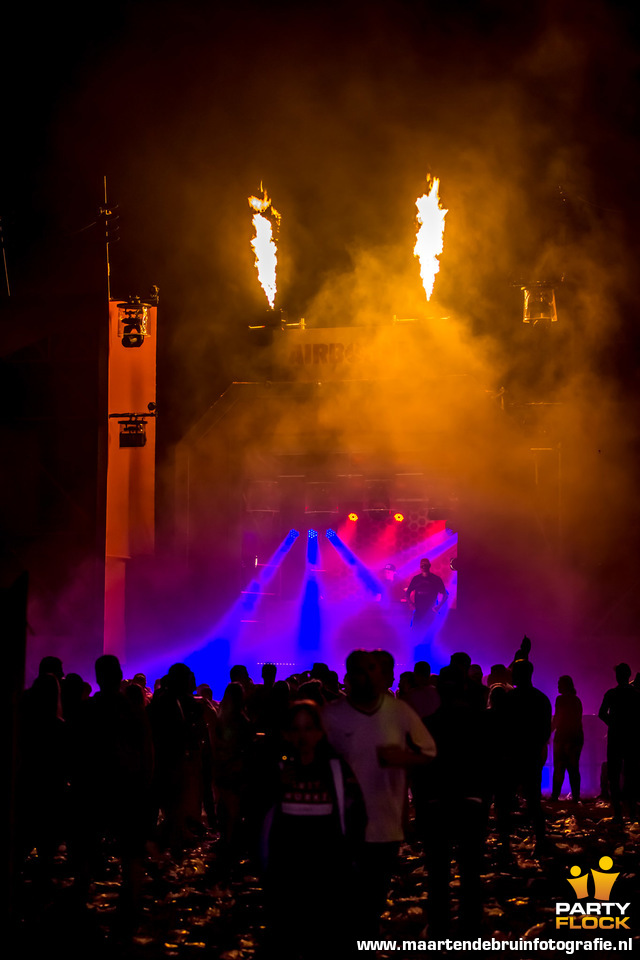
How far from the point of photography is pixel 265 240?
16234 mm

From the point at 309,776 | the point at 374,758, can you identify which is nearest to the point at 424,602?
the point at 374,758

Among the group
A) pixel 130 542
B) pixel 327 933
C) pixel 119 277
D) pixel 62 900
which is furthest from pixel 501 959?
pixel 119 277

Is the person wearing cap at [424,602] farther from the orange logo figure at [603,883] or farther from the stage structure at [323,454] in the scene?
the orange logo figure at [603,883]

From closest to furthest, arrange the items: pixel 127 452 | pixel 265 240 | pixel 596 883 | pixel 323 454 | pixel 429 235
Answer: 1. pixel 596 883
2. pixel 429 235
3. pixel 265 240
4. pixel 127 452
5. pixel 323 454

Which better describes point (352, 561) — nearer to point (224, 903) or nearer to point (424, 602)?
point (424, 602)

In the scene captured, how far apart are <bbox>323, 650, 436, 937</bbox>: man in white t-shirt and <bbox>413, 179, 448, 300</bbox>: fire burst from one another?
39.7ft

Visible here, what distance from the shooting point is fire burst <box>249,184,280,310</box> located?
16.2 metres

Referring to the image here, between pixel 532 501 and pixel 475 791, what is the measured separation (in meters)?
11.6

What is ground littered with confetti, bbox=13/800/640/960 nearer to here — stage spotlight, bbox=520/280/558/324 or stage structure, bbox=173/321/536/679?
stage structure, bbox=173/321/536/679

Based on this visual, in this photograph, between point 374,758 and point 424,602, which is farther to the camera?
point 424,602

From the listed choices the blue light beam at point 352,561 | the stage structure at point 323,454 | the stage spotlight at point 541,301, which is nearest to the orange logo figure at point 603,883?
the stage structure at point 323,454

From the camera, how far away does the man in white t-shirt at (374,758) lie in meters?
4.39

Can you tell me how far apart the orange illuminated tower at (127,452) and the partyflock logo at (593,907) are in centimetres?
1088

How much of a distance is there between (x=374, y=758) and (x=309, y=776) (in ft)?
1.70
